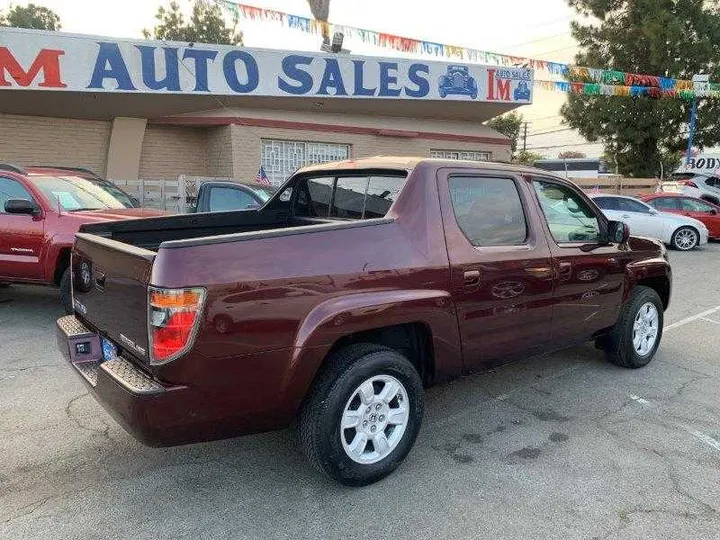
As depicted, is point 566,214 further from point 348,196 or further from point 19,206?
point 19,206

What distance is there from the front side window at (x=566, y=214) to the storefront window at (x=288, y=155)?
35.5 ft

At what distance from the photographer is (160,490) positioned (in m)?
3.00

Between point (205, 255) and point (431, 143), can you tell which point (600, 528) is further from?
point (431, 143)

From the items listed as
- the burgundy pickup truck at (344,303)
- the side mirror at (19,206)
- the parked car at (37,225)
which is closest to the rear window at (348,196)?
the burgundy pickup truck at (344,303)

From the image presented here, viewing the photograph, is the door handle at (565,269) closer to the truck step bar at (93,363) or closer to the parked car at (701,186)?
the truck step bar at (93,363)

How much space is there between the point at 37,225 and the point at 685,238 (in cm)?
1471

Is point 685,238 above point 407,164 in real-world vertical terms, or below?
below

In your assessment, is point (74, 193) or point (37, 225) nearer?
point (37, 225)

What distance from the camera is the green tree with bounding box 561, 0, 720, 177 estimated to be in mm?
23641

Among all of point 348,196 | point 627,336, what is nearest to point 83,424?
point 348,196

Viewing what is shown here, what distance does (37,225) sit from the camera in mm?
6215

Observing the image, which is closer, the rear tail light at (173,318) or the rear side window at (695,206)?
the rear tail light at (173,318)

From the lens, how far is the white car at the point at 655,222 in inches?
572

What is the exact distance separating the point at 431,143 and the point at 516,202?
45.8 ft
